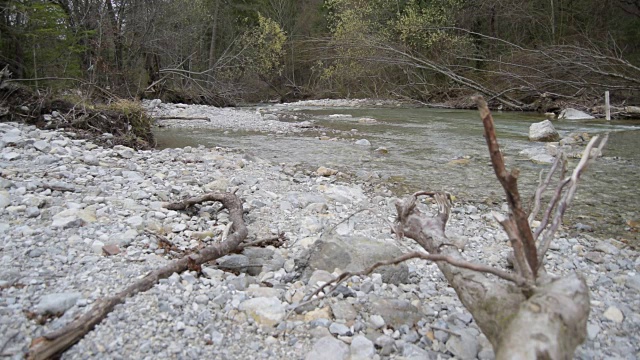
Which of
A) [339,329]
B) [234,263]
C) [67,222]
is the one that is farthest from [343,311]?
[67,222]

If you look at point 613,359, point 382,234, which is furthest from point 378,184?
point 613,359

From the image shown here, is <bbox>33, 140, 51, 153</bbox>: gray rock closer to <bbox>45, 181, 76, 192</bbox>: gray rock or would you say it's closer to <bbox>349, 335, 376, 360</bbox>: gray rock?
<bbox>45, 181, 76, 192</bbox>: gray rock

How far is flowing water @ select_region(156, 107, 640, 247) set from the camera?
11.5ft

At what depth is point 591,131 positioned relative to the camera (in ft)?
24.7

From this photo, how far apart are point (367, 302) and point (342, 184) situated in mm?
2448

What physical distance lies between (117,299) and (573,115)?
436 inches

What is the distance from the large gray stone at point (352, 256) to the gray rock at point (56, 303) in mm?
968

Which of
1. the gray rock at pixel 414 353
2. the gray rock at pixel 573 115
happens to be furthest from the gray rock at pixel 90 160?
the gray rock at pixel 573 115

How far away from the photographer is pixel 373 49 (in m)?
13.7

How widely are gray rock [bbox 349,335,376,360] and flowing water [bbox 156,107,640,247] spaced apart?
2.23m

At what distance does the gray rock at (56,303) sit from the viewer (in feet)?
4.70

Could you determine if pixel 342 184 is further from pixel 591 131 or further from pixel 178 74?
pixel 178 74

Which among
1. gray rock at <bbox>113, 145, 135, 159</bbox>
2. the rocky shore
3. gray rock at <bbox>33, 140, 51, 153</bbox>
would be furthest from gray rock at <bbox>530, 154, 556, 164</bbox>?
gray rock at <bbox>33, 140, 51, 153</bbox>

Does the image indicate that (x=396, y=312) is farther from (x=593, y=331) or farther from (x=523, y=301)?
(x=593, y=331)
